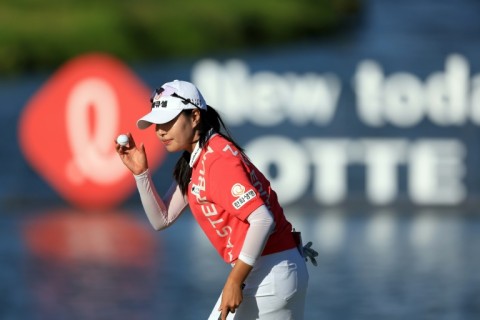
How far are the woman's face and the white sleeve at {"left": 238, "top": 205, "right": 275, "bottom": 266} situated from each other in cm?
41

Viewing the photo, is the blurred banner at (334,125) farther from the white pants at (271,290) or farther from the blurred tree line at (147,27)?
the white pants at (271,290)

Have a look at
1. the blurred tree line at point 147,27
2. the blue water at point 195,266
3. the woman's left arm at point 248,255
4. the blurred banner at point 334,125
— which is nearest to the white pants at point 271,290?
the woman's left arm at point 248,255

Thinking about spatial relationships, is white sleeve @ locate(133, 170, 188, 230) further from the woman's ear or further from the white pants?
the white pants

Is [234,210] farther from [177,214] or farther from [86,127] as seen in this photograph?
[86,127]

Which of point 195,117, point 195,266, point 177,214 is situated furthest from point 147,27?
point 195,117

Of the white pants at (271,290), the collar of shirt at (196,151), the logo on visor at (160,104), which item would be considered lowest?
the white pants at (271,290)

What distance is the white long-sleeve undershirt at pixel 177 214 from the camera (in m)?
5.39

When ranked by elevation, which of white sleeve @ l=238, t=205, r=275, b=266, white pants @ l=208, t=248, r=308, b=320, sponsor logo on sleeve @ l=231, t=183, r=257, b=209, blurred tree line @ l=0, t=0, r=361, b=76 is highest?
blurred tree line @ l=0, t=0, r=361, b=76

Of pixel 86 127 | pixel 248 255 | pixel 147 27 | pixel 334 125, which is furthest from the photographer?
pixel 147 27

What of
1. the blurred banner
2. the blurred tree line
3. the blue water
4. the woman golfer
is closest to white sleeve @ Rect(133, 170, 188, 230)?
the woman golfer

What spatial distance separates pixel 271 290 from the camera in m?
5.57

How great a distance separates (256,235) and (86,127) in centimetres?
963

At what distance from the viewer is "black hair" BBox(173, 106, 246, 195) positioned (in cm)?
559

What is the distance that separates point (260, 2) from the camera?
26.0 meters
